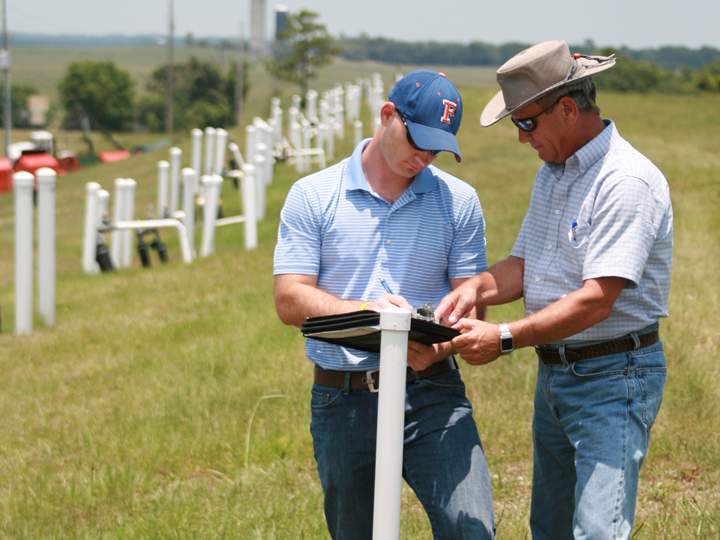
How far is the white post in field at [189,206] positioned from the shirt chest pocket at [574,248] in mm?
10555

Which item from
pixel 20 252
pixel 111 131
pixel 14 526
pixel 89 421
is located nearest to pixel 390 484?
pixel 14 526

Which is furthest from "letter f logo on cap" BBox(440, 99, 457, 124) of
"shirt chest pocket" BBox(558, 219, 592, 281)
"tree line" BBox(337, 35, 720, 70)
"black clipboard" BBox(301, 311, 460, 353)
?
"tree line" BBox(337, 35, 720, 70)

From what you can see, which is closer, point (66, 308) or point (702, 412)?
point (702, 412)

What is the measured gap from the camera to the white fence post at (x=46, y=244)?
888 cm

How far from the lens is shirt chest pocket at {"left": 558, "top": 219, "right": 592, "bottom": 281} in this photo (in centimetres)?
285

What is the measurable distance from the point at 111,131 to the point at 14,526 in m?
94.1

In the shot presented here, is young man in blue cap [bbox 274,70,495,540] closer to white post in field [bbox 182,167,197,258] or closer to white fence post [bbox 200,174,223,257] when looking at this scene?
white fence post [bbox 200,174,223,257]

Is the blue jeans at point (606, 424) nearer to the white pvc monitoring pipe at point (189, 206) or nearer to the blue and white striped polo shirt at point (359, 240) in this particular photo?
the blue and white striped polo shirt at point (359, 240)

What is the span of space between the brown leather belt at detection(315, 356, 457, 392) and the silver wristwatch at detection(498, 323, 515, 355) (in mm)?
329

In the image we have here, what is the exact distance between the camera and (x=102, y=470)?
4.89m

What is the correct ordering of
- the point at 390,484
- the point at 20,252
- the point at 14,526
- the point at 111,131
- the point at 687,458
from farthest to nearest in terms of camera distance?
1. the point at 111,131
2. the point at 20,252
3. the point at 687,458
4. the point at 14,526
5. the point at 390,484

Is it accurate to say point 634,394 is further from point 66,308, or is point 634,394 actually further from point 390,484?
point 66,308

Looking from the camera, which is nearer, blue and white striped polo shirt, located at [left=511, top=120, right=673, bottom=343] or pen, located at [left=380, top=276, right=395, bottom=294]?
blue and white striped polo shirt, located at [left=511, top=120, right=673, bottom=343]

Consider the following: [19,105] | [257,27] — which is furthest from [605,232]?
[257,27]
